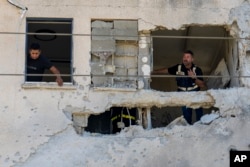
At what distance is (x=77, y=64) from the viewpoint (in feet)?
46.2

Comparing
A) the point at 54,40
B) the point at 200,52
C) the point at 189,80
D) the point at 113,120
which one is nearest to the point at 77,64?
the point at 113,120

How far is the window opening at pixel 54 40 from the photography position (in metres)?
14.4

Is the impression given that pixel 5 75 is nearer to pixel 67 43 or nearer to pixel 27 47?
pixel 27 47

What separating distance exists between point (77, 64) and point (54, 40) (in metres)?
2.96

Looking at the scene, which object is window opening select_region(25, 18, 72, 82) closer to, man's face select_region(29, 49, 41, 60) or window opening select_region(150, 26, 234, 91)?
man's face select_region(29, 49, 41, 60)

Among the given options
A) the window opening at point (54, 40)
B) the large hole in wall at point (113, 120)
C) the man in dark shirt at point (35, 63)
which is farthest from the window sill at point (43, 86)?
the large hole in wall at point (113, 120)

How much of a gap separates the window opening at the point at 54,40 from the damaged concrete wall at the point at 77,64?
0.22 m

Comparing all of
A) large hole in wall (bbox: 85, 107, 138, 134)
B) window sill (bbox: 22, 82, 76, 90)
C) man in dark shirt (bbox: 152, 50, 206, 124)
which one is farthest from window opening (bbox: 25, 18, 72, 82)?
man in dark shirt (bbox: 152, 50, 206, 124)

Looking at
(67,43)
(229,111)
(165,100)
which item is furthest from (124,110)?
(67,43)

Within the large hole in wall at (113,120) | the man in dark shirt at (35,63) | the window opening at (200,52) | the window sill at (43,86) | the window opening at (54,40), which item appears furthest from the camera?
the window opening at (200,52)

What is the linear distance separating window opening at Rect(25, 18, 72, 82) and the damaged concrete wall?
0.73ft

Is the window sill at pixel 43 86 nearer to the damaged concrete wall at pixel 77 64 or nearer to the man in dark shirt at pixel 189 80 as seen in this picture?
the damaged concrete wall at pixel 77 64

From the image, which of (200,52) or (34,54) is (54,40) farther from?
(200,52)

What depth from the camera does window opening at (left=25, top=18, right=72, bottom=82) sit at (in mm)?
14430
